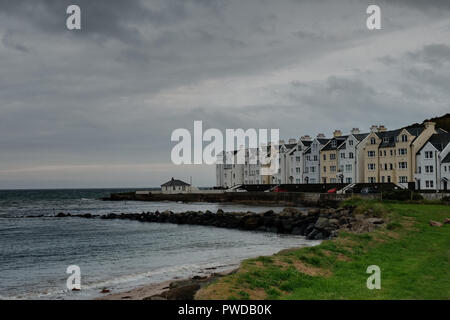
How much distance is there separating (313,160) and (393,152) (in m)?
23.0

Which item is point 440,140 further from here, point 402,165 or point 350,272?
point 350,272

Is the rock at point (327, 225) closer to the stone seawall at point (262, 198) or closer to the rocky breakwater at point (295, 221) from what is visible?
the rocky breakwater at point (295, 221)

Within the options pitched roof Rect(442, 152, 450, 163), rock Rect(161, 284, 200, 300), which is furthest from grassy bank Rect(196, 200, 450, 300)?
pitched roof Rect(442, 152, 450, 163)

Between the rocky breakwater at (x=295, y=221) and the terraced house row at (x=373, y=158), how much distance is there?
28.7 m

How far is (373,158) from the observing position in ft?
279

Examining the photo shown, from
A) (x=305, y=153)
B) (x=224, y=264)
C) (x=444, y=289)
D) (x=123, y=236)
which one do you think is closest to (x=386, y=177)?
(x=305, y=153)

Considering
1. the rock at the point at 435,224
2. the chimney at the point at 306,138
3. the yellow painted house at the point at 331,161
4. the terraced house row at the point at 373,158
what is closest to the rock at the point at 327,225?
the rock at the point at 435,224

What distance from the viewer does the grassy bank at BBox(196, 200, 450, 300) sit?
13.9 metres

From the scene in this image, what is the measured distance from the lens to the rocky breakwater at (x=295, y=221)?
36906 mm

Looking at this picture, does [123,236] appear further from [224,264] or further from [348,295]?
[348,295]

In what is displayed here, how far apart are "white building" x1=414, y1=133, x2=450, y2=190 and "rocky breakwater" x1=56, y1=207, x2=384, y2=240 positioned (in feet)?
88.3

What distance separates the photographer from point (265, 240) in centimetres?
3966

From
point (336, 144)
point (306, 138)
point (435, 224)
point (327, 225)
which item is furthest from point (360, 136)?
point (435, 224)
